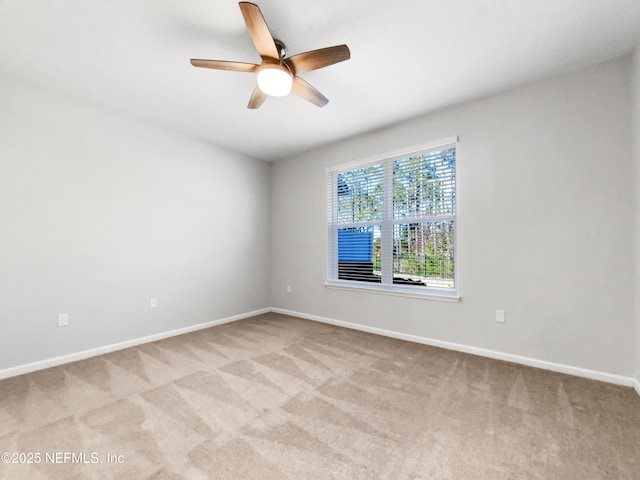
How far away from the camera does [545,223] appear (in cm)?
255

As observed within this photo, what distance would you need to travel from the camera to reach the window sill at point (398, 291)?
3094mm

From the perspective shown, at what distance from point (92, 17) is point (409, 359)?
3690 millimetres

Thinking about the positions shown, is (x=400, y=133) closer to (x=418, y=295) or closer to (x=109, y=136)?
(x=418, y=295)

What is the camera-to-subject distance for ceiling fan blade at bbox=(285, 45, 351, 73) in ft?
5.94

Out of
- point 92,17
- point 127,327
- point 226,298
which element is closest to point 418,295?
point 226,298

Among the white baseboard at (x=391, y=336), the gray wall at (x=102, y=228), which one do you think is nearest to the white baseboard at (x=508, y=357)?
the white baseboard at (x=391, y=336)

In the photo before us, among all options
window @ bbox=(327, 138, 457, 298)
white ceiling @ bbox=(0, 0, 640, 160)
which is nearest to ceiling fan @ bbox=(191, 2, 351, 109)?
white ceiling @ bbox=(0, 0, 640, 160)

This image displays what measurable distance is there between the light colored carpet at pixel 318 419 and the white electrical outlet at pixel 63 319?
0.40 m

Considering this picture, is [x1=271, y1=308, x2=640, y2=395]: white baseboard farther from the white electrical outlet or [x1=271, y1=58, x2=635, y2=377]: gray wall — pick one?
the white electrical outlet

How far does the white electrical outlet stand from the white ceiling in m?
2.17

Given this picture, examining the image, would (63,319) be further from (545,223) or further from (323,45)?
(545,223)

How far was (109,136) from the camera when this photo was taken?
121 inches

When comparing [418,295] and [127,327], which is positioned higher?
[418,295]

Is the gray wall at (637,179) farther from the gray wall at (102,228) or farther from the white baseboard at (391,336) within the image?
the gray wall at (102,228)
